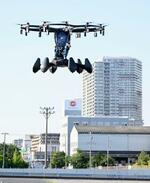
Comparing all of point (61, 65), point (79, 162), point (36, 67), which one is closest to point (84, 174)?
point (36, 67)

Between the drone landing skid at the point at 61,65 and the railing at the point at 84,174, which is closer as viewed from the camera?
the drone landing skid at the point at 61,65

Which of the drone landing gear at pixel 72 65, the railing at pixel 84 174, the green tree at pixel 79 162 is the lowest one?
the railing at pixel 84 174

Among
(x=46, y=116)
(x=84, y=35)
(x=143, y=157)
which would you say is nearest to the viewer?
(x=84, y=35)

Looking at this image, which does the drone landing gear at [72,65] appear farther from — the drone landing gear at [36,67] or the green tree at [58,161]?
the green tree at [58,161]

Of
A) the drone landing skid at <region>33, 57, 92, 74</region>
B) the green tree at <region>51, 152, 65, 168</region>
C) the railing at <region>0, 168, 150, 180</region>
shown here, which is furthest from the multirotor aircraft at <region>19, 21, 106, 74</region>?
the green tree at <region>51, 152, 65, 168</region>

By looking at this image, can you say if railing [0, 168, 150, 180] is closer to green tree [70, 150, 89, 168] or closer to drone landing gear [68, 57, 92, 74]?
drone landing gear [68, 57, 92, 74]

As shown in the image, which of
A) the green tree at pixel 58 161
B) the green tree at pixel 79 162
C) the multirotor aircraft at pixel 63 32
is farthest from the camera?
the green tree at pixel 58 161

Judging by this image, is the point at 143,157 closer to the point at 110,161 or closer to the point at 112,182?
the point at 110,161

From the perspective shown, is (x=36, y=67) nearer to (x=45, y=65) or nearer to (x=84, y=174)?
(x=45, y=65)

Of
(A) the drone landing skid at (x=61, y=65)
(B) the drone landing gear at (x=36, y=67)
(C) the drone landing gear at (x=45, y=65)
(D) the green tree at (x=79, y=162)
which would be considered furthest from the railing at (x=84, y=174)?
(D) the green tree at (x=79, y=162)

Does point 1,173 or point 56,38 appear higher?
point 56,38

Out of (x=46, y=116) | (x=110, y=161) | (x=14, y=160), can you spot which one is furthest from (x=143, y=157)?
(x=46, y=116)
